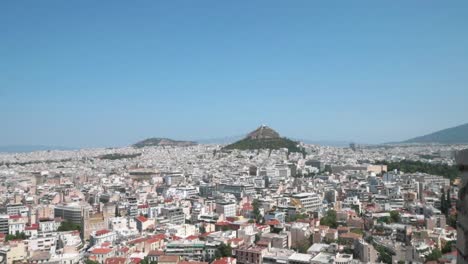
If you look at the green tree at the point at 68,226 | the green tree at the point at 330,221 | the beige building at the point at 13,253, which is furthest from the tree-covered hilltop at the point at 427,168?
the beige building at the point at 13,253

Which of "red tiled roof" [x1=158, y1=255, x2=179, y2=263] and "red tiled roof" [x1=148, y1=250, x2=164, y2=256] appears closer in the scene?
"red tiled roof" [x1=158, y1=255, x2=179, y2=263]

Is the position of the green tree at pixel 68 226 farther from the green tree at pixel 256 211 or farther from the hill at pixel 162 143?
the hill at pixel 162 143

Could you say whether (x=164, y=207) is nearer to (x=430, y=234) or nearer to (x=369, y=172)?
(x=430, y=234)

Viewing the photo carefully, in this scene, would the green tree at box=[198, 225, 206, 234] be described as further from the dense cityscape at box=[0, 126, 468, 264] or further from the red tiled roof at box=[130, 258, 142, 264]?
the red tiled roof at box=[130, 258, 142, 264]

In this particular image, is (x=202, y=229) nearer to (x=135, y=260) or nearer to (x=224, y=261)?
(x=135, y=260)

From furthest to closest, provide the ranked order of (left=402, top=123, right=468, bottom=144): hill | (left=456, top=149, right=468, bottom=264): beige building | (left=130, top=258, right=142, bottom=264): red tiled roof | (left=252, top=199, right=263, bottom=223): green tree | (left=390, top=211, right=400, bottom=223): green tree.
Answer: (left=402, top=123, right=468, bottom=144): hill
(left=252, top=199, right=263, bottom=223): green tree
(left=390, top=211, right=400, bottom=223): green tree
(left=130, top=258, right=142, bottom=264): red tiled roof
(left=456, top=149, right=468, bottom=264): beige building

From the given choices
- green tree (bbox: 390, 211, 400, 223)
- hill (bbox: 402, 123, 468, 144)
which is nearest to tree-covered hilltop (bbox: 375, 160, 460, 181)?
green tree (bbox: 390, 211, 400, 223)

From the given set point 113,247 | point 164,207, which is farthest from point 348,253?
point 164,207

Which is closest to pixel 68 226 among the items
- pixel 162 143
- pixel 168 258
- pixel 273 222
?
pixel 168 258
